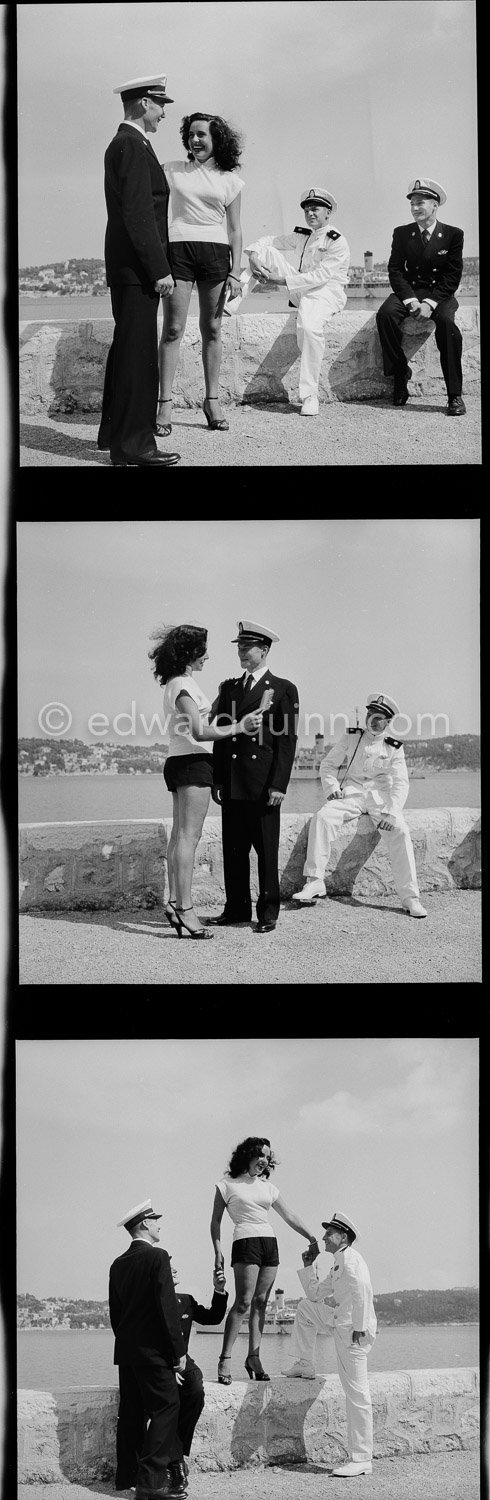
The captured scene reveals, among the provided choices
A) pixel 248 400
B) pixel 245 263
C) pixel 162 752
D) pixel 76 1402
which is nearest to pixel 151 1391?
pixel 76 1402

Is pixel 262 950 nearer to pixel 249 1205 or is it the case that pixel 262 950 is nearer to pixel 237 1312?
pixel 249 1205

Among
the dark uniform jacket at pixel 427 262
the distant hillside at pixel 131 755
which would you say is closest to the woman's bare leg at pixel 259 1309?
the distant hillside at pixel 131 755

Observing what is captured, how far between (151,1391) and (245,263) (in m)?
3.61

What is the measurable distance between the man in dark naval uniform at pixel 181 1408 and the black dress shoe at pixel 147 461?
261cm

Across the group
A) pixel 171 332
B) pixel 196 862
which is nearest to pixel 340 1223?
pixel 196 862

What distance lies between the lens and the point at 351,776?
417 cm

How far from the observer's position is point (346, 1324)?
13.2 ft

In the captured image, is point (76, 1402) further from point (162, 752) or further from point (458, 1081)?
point (162, 752)

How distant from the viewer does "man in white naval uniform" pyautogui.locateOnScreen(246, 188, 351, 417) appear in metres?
4.15

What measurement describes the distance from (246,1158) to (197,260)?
115 inches

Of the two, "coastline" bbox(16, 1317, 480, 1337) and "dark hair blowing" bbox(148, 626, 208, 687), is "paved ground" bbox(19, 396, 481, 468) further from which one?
"coastline" bbox(16, 1317, 480, 1337)

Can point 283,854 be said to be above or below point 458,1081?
above

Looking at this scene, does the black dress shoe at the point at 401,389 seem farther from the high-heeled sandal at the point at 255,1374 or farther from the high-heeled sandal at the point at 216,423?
the high-heeled sandal at the point at 255,1374

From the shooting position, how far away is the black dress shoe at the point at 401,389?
4.21m
